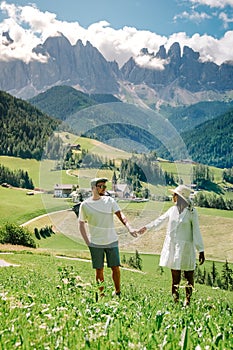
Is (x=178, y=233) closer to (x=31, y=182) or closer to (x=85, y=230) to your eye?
(x=85, y=230)

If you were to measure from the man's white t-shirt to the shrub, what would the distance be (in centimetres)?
6733

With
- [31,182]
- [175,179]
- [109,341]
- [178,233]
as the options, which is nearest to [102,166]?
[175,179]

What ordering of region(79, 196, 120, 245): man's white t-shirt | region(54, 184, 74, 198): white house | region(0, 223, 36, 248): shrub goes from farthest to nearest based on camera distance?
region(0, 223, 36, 248): shrub → region(54, 184, 74, 198): white house → region(79, 196, 120, 245): man's white t-shirt

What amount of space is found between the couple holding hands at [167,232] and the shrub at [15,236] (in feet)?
220

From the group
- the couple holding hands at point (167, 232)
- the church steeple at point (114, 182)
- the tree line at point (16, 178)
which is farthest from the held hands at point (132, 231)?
the tree line at point (16, 178)

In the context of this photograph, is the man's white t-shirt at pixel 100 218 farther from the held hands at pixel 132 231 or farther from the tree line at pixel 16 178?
the tree line at pixel 16 178

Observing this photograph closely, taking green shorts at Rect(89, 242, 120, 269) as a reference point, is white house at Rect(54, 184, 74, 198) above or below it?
above

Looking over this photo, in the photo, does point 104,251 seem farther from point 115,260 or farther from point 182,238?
point 182,238

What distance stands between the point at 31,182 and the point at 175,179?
598ft

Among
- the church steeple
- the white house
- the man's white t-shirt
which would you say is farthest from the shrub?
the man's white t-shirt

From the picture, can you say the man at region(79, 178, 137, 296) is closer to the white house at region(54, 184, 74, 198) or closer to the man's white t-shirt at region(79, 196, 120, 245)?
the man's white t-shirt at region(79, 196, 120, 245)

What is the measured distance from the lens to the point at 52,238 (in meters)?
124

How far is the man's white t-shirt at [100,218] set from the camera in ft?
34.0

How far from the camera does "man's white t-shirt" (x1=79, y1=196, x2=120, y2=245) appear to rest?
34.0 ft
